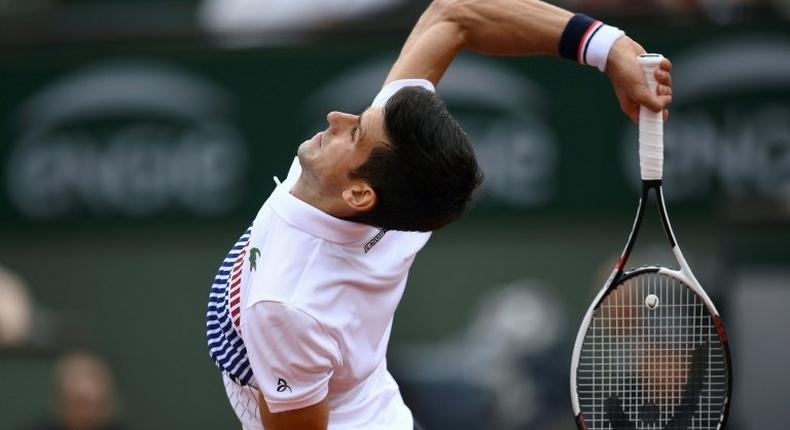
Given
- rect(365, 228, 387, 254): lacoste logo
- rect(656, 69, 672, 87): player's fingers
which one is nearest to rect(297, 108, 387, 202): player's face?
rect(365, 228, 387, 254): lacoste logo

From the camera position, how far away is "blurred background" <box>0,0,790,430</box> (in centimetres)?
938

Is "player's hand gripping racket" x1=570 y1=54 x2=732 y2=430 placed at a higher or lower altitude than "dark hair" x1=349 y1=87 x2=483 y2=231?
lower

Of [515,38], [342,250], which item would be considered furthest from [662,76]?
[342,250]

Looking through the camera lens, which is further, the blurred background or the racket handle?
the blurred background

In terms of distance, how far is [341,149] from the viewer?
13.7ft

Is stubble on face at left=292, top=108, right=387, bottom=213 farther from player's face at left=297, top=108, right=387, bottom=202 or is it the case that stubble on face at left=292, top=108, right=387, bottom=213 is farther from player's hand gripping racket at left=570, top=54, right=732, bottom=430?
player's hand gripping racket at left=570, top=54, right=732, bottom=430

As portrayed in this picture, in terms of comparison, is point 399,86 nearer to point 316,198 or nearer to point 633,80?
point 316,198

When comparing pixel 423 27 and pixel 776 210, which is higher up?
pixel 423 27

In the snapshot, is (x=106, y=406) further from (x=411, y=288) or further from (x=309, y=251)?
(x=309, y=251)

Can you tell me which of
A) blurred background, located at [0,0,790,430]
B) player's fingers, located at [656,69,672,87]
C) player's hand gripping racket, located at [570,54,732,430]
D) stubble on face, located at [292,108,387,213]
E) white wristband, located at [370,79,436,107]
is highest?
player's fingers, located at [656,69,672,87]

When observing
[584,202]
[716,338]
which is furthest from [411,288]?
[716,338]

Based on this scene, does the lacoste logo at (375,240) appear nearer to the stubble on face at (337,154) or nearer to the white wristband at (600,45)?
the stubble on face at (337,154)

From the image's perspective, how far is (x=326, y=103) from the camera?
1010cm

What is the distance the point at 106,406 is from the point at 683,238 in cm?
381
